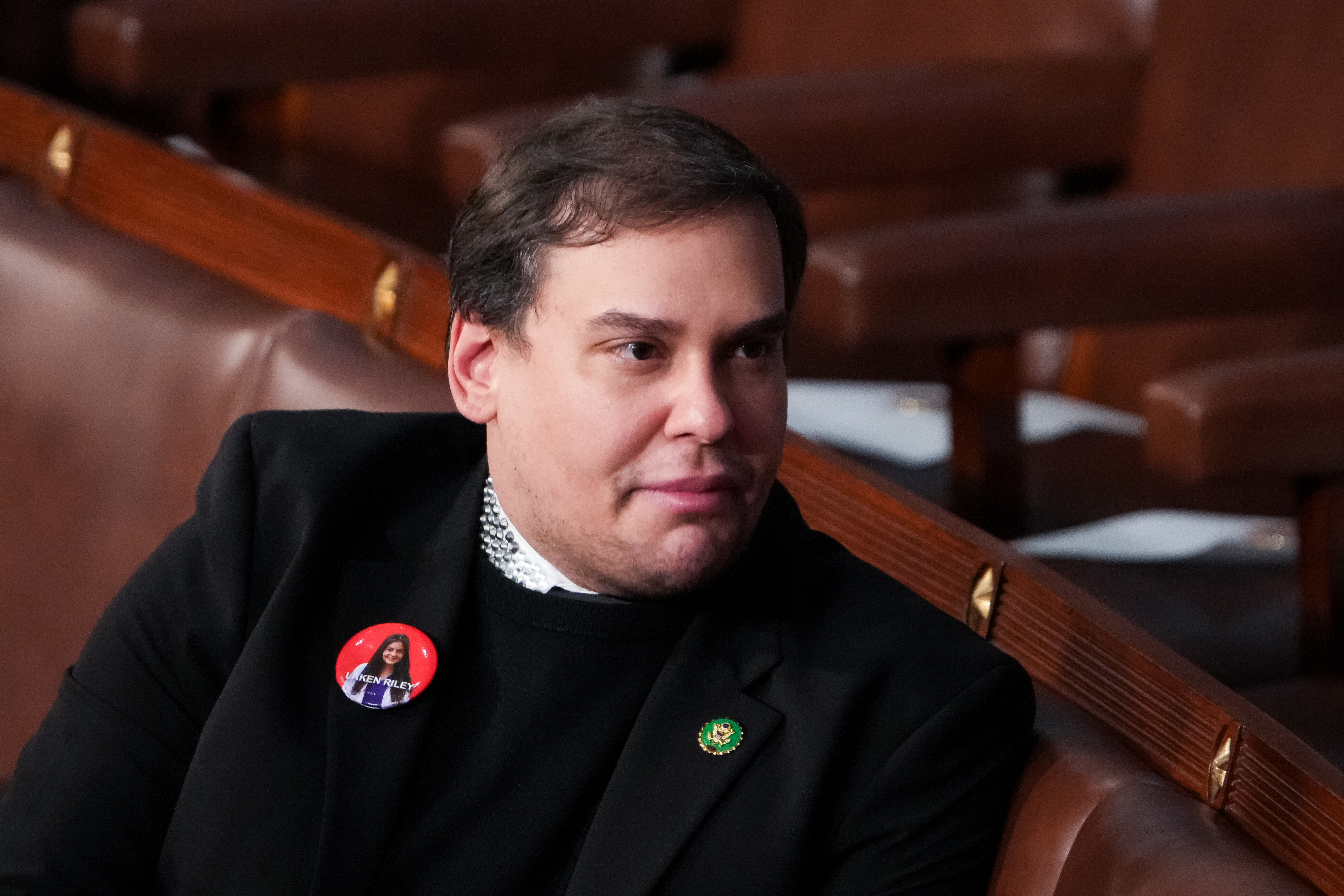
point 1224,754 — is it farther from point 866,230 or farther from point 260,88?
point 260,88

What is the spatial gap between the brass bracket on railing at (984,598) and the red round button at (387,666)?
13.8 inches

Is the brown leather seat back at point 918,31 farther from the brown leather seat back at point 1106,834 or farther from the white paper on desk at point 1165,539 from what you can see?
the brown leather seat back at point 1106,834

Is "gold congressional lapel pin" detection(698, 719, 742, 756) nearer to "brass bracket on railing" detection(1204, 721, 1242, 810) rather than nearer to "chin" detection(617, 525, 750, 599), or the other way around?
"chin" detection(617, 525, 750, 599)

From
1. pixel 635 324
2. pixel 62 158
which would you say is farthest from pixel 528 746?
pixel 62 158

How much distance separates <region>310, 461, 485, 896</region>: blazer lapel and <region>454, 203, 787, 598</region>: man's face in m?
0.12

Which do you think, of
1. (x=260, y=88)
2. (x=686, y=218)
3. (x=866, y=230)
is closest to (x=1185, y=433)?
(x=866, y=230)

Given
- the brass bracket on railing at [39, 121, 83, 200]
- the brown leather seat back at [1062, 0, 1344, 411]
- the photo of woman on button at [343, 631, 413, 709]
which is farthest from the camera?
the brown leather seat back at [1062, 0, 1344, 411]

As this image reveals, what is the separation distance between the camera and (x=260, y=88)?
6.95ft

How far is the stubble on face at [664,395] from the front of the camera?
3.26 feet

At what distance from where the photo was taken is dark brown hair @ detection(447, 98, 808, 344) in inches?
39.6

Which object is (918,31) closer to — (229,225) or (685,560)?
(229,225)

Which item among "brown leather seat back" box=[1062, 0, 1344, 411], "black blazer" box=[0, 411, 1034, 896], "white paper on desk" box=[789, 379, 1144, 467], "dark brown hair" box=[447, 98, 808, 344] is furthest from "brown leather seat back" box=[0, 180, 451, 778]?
"brown leather seat back" box=[1062, 0, 1344, 411]

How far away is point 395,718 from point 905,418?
39.5 inches

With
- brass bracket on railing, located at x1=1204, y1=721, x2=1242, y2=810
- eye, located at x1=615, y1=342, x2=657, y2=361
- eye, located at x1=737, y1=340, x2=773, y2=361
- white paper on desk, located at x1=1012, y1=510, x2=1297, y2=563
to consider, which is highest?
eye, located at x1=615, y1=342, x2=657, y2=361
